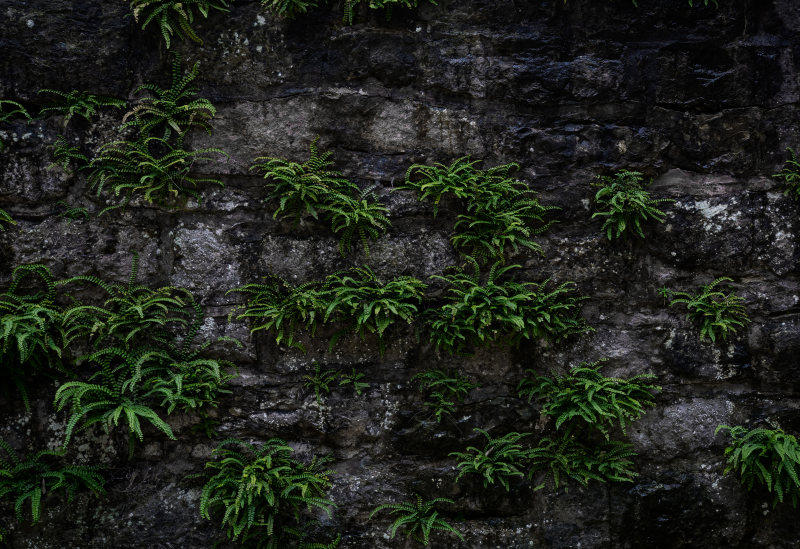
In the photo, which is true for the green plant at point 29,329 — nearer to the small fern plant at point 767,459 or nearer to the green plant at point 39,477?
the green plant at point 39,477

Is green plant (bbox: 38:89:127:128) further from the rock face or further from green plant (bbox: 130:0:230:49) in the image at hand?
green plant (bbox: 130:0:230:49)

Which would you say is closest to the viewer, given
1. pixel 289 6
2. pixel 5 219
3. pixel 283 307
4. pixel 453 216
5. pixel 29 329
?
pixel 29 329

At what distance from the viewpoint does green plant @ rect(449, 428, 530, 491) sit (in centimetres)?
380

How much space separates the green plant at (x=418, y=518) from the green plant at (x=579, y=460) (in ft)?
2.28

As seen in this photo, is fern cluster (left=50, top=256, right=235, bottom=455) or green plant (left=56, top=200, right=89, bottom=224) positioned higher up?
green plant (left=56, top=200, right=89, bottom=224)

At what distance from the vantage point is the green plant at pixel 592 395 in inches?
148

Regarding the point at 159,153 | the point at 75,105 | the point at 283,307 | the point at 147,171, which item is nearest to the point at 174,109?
the point at 159,153

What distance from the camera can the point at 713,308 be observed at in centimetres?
396

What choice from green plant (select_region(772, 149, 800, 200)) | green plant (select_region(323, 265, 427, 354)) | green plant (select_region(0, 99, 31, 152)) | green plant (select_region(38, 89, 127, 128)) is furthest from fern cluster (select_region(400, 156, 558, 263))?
green plant (select_region(0, 99, 31, 152))

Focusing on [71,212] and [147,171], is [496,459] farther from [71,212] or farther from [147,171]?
[71,212]

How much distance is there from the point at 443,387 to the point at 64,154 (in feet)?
10.2

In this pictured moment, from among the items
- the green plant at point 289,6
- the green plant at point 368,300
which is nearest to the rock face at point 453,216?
the green plant at point 289,6

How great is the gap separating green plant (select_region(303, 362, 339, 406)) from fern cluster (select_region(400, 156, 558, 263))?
4.24 ft

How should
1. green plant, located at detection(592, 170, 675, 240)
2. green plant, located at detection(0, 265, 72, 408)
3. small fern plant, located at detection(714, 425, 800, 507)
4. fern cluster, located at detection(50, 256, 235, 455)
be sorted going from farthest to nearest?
1. green plant, located at detection(592, 170, 675, 240)
2. small fern plant, located at detection(714, 425, 800, 507)
3. fern cluster, located at detection(50, 256, 235, 455)
4. green plant, located at detection(0, 265, 72, 408)
